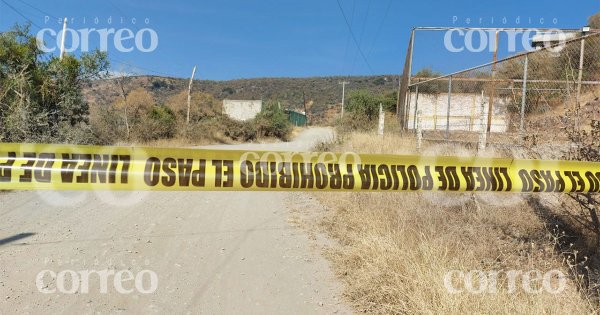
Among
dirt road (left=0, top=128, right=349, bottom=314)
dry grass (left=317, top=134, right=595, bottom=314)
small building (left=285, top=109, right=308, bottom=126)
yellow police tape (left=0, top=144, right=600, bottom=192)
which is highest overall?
small building (left=285, top=109, right=308, bottom=126)

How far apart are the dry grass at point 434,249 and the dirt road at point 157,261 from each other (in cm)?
38

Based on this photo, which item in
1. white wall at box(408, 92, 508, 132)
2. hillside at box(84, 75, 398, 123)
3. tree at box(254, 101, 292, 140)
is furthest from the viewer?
hillside at box(84, 75, 398, 123)

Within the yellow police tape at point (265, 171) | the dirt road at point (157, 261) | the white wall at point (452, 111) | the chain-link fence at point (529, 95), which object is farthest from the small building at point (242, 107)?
the yellow police tape at point (265, 171)

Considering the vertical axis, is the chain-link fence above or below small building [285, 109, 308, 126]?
below

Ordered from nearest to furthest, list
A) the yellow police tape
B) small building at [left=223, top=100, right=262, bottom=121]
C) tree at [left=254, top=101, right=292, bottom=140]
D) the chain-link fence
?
1. the yellow police tape
2. the chain-link fence
3. tree at [left=254, top=101, right=292, bottom=140]
4. small building at [left=223, top=100, right=262, bottom=121]

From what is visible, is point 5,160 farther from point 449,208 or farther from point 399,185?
point 449,208

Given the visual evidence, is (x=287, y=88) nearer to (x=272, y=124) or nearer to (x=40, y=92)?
(x=272, y=124)

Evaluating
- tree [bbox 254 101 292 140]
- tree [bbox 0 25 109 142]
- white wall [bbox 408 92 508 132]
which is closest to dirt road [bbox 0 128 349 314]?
tree [bbox 0 25 109 142]

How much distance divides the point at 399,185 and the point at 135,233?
363 centimetres

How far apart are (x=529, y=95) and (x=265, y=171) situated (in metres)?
7.08

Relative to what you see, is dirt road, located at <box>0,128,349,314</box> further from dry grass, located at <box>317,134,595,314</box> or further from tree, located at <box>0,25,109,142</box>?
tree, located at <box>0,25,109,142</box>

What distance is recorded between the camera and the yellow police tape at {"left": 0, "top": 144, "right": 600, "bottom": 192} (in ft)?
9.43

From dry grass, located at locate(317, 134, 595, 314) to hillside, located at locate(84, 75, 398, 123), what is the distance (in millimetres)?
67943

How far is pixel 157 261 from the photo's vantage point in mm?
4246
